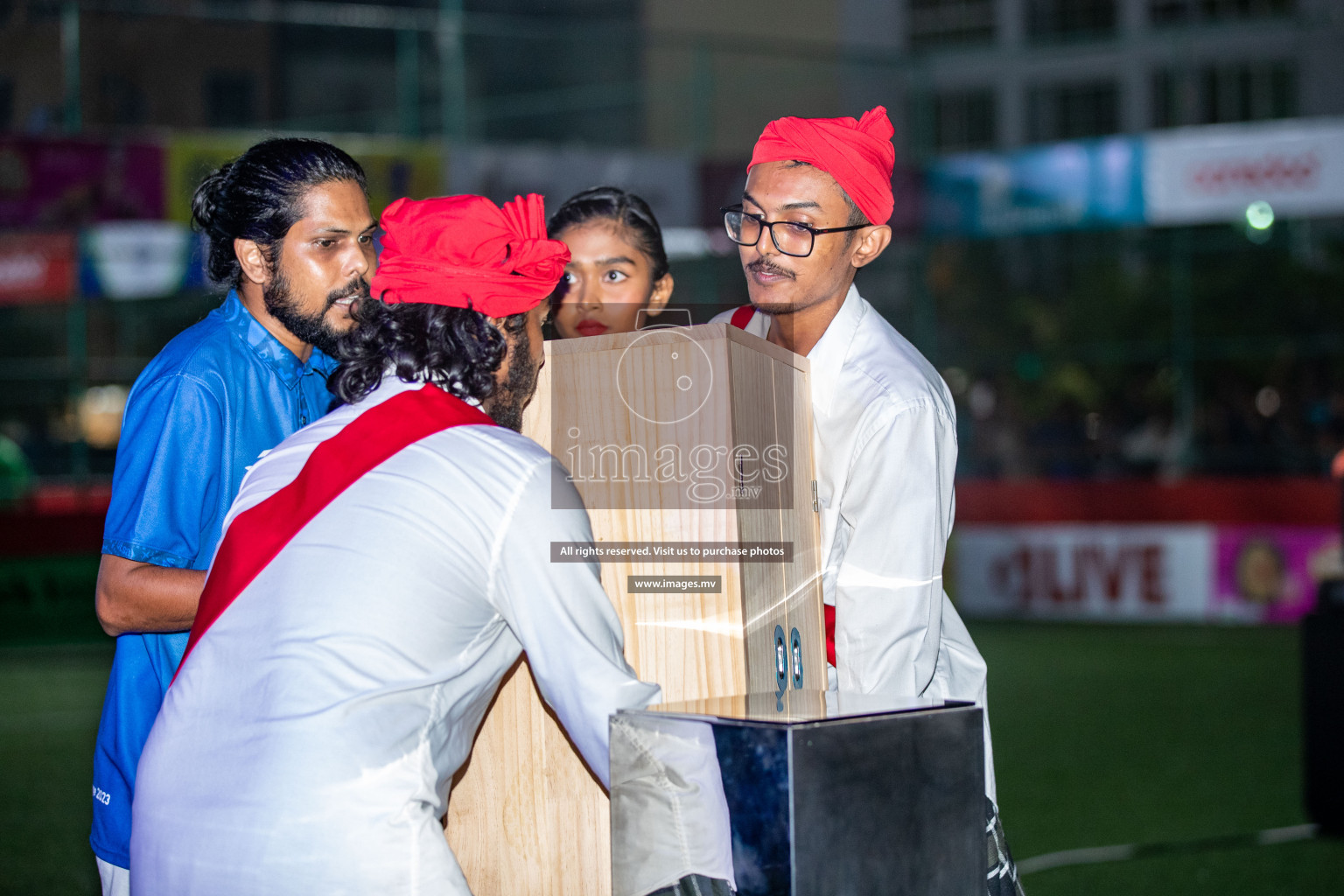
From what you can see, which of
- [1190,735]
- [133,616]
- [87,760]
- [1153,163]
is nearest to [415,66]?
[1153,163]

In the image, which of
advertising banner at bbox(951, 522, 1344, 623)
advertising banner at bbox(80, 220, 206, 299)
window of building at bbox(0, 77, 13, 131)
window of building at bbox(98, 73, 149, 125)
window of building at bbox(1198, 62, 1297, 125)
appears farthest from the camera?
window of building at bbox(1198, 62, 1297, 125)

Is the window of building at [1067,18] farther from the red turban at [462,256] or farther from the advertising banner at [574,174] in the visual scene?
the red turban at [462,256]

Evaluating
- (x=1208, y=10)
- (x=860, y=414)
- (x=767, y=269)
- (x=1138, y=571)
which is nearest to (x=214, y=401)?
(x=767, y=269)

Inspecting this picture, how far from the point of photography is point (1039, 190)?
12.9 meters

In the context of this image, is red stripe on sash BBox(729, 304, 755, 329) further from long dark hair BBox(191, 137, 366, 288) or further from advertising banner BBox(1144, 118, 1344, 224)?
advertising banner BBox(1144, 118, 1344, 224)

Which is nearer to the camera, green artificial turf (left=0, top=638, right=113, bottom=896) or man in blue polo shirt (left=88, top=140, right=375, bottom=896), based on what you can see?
man in blue polo shirt (left=88, top=140, right=375, bottom=896)

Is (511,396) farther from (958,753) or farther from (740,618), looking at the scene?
(958,753)

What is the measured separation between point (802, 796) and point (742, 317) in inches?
33.8

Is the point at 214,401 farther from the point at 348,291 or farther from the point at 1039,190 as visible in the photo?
the point at 1039,190

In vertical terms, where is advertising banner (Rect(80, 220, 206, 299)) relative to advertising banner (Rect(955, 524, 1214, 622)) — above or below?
above

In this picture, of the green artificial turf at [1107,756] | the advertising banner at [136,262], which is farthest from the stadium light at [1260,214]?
the advertising banner at [136,262]

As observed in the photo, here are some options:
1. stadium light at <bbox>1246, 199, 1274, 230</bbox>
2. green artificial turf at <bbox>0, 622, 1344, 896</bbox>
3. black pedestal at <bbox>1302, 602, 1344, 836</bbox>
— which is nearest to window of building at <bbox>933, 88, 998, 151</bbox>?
stadium light at <bbox>1246, 199, 1274, 230</bbox>

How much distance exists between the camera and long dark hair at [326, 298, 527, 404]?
186cm

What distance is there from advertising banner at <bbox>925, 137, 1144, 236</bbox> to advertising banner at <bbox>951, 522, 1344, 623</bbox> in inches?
112
